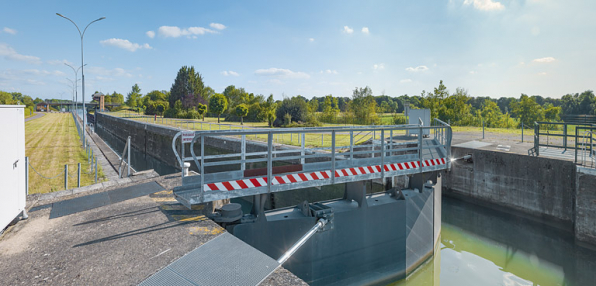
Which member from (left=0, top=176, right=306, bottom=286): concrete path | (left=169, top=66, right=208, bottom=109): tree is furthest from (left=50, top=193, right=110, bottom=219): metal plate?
(left=169, top=66, right=208, bottom=109): tree

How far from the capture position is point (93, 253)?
12.1 feet

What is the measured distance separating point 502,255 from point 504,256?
6cm

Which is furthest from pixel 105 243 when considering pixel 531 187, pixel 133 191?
pixel 531 187

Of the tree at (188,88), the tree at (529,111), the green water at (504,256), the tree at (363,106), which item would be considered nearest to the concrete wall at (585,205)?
the green water at (504,256)

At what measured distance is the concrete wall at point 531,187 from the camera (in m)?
8.69

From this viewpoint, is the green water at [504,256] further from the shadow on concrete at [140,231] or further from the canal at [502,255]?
the shadow on concrete at [140,231]

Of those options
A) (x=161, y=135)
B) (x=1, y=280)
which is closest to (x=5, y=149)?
(x=1, y=280)

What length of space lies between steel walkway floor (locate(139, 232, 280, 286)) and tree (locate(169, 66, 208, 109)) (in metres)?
67.8

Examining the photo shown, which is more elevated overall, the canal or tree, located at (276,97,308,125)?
tree, located at (276,97,308,125)

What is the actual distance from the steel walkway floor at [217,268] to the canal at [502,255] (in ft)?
14.9

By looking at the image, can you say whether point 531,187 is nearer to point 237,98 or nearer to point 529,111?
point 529,111

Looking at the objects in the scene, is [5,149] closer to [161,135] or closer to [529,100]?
[161,135]

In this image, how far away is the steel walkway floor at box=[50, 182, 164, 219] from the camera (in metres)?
5.33

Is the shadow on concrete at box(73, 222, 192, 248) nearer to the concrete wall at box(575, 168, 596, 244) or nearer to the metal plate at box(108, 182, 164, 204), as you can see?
the metal plate at box(108, 182, 164, 204)
